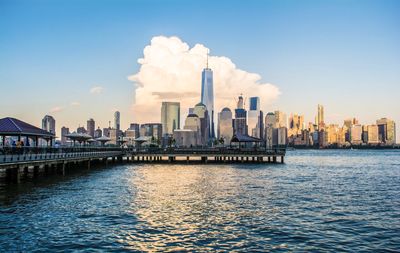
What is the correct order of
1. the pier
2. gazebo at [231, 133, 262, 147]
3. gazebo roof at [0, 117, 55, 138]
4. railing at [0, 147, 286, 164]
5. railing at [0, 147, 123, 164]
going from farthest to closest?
gazebo at [231, 133, 262, 147] → gazebo roof at [0, 117, 55, 138] → the pier → railing at [0, 147, 286, 164] → railing at [0, 147, 123, 164]

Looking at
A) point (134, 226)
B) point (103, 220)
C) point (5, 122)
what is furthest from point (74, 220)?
point (5, 122)

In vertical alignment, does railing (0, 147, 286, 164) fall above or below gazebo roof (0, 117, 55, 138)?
below

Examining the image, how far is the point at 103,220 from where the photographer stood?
2494 centimetres

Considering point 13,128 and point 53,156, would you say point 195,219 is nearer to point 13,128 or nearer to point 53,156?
point 53,156

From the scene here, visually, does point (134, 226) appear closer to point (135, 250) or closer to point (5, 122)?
point (135, 250)

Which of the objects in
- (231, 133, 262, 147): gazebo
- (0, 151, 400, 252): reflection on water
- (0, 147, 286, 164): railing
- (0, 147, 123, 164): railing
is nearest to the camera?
(0, 151, 400, 252): reflection on water

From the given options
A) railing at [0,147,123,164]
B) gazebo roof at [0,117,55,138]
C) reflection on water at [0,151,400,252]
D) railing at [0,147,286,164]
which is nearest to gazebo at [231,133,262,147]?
railing at [0,147,286,164]

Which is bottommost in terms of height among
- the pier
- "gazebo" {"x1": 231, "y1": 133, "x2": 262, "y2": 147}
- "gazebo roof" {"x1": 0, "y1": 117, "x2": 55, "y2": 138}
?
the pier

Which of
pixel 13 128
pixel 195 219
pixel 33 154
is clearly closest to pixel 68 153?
pixel 13 128

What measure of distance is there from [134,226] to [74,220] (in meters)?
4.20

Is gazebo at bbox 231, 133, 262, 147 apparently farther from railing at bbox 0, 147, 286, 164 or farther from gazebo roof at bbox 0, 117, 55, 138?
gazebo roof at bbox 0, 117, 55, 138

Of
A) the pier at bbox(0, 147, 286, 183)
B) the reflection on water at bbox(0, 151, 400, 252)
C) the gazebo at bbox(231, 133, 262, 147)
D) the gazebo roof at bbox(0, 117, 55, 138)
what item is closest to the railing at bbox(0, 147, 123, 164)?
the pier at bbox(0, 147, 286, 183)

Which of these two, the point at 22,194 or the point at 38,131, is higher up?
the point at 38,131

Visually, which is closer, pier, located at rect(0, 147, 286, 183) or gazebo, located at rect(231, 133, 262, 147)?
pier, located at rect(0, 147, 286, 183)
